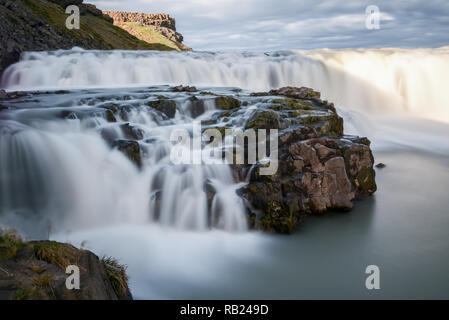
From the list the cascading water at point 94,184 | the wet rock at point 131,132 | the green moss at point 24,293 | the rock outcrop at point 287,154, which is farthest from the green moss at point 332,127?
the green moss at point 24,293

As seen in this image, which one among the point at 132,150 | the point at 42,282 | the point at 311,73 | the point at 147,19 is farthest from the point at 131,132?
the point at 147,19

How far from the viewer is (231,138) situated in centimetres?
1001

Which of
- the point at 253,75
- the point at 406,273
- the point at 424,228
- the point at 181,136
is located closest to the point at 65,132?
the point at 181,136

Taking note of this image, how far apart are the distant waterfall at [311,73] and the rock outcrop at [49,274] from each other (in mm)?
18046

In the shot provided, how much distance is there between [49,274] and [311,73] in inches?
949

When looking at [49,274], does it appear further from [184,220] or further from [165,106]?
[165,106]

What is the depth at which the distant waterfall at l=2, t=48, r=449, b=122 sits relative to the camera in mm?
22438

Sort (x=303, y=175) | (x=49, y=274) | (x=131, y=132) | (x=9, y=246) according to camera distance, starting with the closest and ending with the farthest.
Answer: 1. (x=49, y=274)
2. (x=9, y=246)
3. (x=303, y=175)
4. (x=131, y=132)

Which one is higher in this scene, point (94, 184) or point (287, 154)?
point (287, 154)

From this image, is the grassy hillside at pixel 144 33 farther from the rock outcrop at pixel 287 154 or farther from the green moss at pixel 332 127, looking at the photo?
the green moss at pixel 332 127

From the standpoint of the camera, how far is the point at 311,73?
25281 mm

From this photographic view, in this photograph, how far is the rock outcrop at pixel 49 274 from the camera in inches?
149
